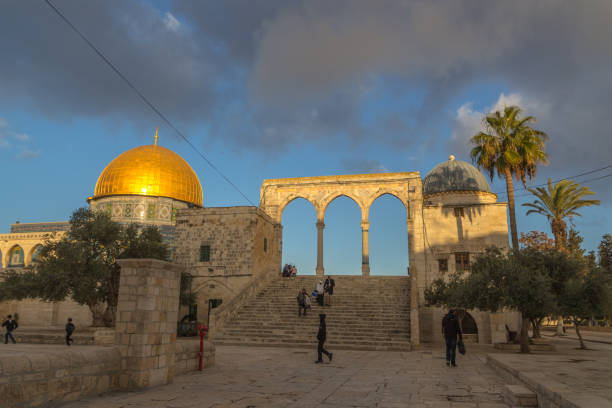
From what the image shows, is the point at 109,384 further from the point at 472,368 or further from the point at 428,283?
the point at 428,283

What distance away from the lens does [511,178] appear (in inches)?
753

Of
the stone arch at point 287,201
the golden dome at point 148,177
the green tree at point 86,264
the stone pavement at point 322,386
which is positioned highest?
the golden dome at point 148,177

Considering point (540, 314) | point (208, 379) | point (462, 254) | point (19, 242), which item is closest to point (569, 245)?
point (462, 254)

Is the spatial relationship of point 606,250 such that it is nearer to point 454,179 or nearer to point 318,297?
point 454,179

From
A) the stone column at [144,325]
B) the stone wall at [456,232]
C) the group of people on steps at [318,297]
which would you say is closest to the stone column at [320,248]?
the stone wall at [456,232]

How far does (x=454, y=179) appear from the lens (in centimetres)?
2698

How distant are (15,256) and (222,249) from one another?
81.3 ft

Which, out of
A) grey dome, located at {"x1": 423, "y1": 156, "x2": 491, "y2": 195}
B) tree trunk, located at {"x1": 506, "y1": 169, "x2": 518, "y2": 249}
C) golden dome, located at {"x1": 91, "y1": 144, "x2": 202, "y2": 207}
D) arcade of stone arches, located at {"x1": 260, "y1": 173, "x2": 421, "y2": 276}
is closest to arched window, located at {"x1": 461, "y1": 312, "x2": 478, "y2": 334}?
arcade of stone arches, located at {"x1": 260, "y1": 173, "x2": 421, "y2": 276}

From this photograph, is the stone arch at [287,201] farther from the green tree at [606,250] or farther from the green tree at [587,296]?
the green tree at [606,250]

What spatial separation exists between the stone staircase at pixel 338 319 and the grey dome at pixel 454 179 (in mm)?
8072

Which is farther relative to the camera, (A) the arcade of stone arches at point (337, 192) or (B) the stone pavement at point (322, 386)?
(A) the arcade of stone arches at point (337, 192)

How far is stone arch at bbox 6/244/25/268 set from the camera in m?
35.5

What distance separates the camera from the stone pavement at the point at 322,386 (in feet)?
19.0

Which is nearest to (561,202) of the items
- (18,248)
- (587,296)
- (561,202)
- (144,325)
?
(561,202)
